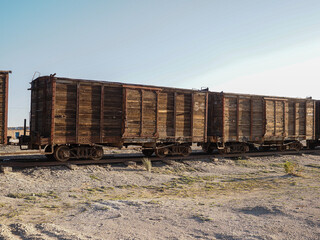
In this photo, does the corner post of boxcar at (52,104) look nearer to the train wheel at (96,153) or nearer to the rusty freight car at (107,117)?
the rusty freight car at (107,117)

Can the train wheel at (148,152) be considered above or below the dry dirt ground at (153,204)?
above

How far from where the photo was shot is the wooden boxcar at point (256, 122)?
51.5 feet

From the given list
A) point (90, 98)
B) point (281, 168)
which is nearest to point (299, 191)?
point (281, 168)

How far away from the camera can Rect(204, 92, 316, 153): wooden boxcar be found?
51.5 feet

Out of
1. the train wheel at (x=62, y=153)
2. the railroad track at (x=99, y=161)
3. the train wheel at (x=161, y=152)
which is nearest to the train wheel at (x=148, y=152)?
the railroad track at (x=99, y=161)

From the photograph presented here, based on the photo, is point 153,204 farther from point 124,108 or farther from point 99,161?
point 124,108

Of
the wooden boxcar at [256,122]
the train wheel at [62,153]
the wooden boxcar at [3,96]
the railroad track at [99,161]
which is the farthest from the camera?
the wooden boxcar at [256,122]

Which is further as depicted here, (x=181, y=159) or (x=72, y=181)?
(x=181, y=159)

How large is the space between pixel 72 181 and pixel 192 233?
589 cm

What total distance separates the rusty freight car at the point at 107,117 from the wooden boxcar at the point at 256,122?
1.53m

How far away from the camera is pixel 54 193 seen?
25.8 feet

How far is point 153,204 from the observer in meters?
6.41

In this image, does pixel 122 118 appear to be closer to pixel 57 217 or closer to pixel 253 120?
pixel 57 217

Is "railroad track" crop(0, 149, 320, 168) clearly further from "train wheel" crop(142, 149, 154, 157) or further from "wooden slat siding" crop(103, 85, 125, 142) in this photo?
"wooden slat siding" crop(103, 85, 125, 142)
